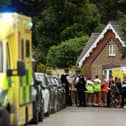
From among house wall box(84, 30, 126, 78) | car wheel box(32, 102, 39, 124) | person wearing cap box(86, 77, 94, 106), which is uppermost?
house wall box(84, 30, 126, 78)

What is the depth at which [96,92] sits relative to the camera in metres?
38.1

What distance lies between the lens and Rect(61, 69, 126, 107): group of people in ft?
122

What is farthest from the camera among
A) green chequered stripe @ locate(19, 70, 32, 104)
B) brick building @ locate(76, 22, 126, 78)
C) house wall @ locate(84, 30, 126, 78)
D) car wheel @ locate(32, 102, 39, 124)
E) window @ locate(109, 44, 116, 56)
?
window @ locate(109, 44, 116, 56)

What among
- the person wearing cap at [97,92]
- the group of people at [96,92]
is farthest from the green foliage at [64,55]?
the person wearing cap at [97,92]

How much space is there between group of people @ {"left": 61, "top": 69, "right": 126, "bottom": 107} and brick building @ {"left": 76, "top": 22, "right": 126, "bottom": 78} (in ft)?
89.2

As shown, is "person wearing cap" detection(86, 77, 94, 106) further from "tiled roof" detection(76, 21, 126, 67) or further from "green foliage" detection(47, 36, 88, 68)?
"green foliage" detection(47, 36, 88, 68)

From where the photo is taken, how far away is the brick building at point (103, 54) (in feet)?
218

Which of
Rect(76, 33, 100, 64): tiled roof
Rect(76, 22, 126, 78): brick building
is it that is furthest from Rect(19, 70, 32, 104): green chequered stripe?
Rect(76, 33, 100, 64): tiled roof

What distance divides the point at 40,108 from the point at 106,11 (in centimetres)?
7345

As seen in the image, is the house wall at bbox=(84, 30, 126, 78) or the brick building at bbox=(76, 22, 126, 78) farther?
the house wall at bbox=(84, 30, 126, 78)

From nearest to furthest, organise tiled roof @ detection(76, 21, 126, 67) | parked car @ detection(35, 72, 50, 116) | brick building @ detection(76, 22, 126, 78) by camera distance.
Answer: parked car @ detection(35, 72, 50, 116), tiled roof @ detection(76, 21, 126, 67), brick building @ detection(76, 22, 126, 78)

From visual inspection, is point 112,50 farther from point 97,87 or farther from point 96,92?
point 97,87

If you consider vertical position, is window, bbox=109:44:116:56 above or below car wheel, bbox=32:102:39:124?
above

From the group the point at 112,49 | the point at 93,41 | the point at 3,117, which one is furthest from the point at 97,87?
the point at 93,41
